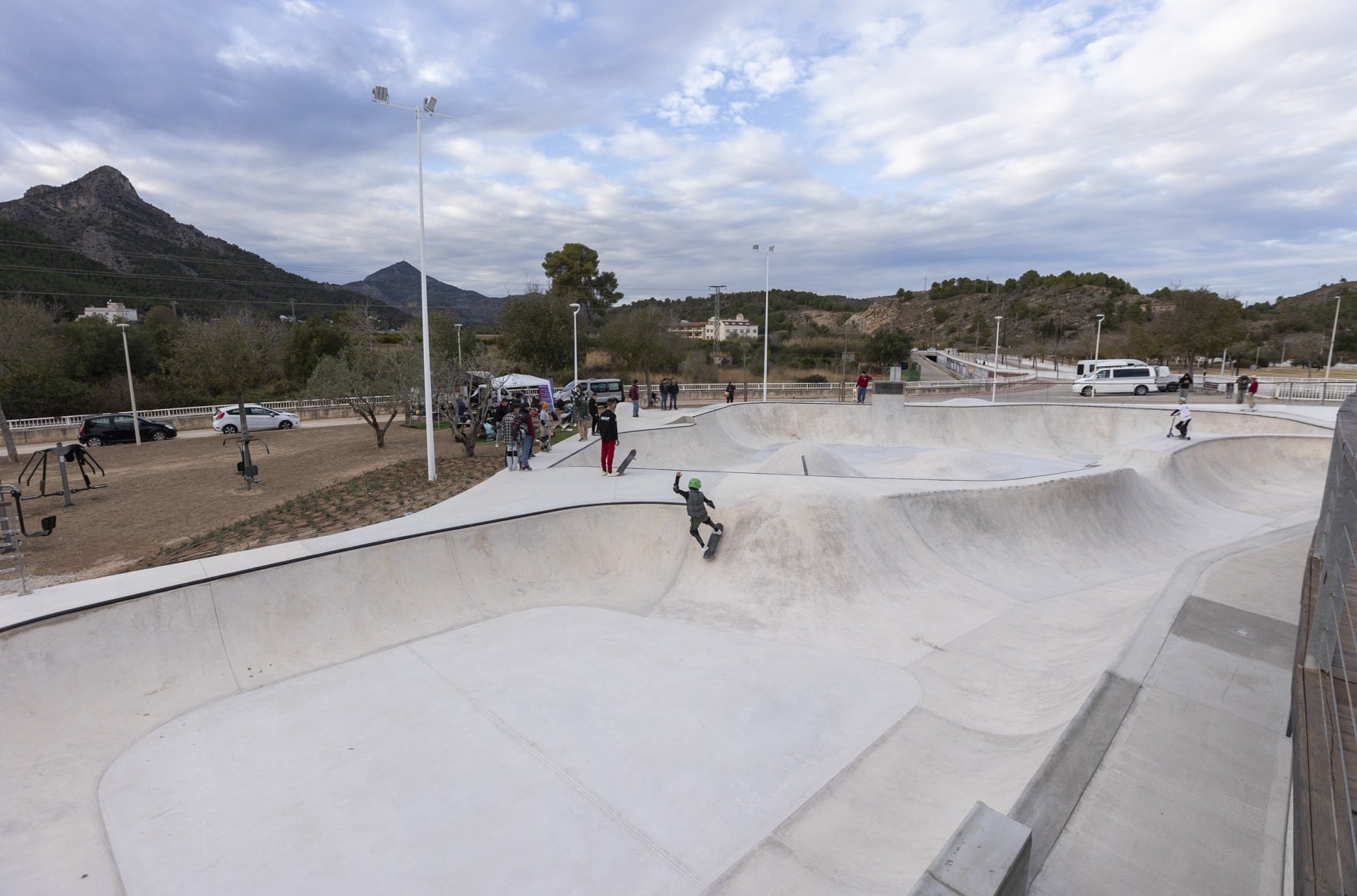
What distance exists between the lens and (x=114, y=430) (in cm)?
2331

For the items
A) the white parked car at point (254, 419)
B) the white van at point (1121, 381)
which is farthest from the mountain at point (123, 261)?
the white van at point (1121, 381)

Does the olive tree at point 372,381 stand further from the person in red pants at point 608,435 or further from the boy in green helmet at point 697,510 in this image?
the boy in green helmet at point 697,510

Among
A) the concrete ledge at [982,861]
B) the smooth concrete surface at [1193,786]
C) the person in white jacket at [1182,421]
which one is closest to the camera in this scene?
the concrete ledge at [982,861]

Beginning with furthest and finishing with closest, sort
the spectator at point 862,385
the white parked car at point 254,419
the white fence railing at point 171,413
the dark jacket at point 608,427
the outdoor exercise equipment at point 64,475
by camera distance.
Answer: the spectator at point 862,385, the white parked car at point 254,419, the white fence railing at point 171,413, the dark jacket at point 608,427, the outdoor exercise equipment at point 64,475

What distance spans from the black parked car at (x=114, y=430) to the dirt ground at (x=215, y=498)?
93.6 inches

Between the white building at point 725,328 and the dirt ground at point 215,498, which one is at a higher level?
the white building at point 725,328

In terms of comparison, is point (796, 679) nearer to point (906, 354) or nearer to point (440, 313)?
point (440, 313)

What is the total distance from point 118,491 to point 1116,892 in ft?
63.2

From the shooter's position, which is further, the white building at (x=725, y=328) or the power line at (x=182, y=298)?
the white building at (x=725, y=328)

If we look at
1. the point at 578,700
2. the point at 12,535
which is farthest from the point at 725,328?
the point at 578,700

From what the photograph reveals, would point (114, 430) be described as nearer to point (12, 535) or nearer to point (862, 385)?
point (12, 535)

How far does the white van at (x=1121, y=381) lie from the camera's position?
31.7 m

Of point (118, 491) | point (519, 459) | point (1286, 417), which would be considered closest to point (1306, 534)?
point (1286, 417)

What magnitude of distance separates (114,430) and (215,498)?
51.5 feet
